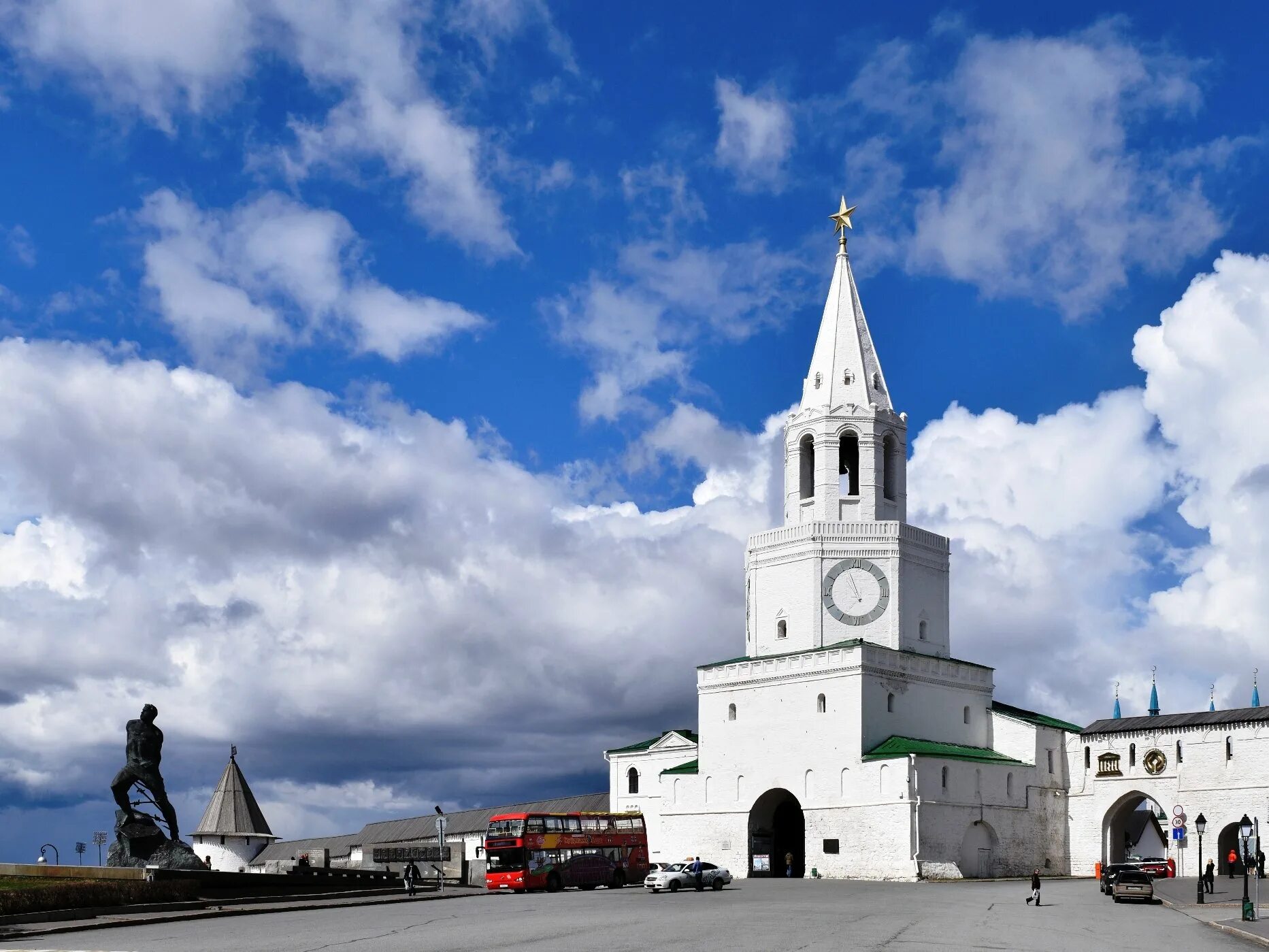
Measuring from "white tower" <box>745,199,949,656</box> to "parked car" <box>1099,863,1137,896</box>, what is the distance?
1814 cm

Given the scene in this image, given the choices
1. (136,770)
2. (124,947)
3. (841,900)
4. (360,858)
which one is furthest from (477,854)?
(124,947)

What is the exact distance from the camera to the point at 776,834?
6650 cm

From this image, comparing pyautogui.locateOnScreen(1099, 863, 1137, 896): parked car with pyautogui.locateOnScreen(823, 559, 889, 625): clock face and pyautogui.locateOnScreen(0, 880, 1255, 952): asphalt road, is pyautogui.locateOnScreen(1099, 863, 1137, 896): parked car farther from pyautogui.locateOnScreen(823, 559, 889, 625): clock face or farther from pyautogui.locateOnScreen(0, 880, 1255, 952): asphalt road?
pyautogui.locateOnScreen(823, 559, 889, 625): clock face

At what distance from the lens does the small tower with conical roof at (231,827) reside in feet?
266

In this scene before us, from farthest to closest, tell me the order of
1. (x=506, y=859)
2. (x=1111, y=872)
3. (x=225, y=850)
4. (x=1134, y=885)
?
(x=225, y=850)
(x=506, y=859)
(x=1111, y=872)
(x=1134, y=885)

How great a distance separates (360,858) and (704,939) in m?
69.4

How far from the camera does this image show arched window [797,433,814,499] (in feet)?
225

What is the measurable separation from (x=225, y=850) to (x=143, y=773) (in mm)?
37355

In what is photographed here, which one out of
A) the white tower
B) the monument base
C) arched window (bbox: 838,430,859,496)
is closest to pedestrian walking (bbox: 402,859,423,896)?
the monument base

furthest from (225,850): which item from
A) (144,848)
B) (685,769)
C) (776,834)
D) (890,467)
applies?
(890,467)

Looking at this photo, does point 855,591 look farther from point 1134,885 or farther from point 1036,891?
point 1036,891

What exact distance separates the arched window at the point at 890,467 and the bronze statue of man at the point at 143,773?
35.6 metres

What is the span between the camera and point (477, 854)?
2842 inches

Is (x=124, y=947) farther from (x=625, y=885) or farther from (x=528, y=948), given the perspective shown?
(x=625, y=885)
